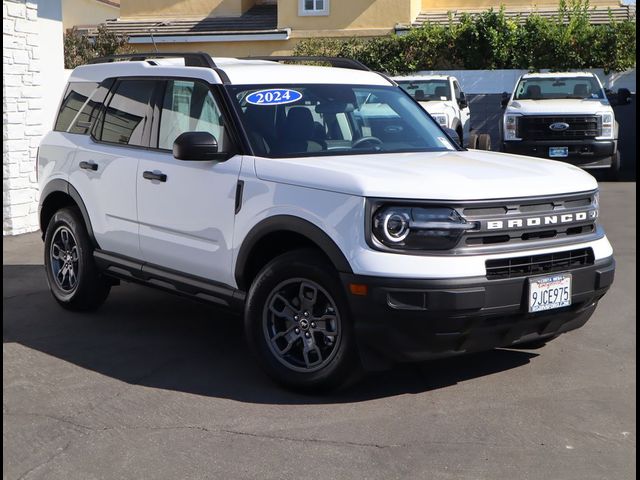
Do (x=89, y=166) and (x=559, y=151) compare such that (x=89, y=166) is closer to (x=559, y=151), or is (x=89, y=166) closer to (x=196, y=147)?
(x=196, y=147)

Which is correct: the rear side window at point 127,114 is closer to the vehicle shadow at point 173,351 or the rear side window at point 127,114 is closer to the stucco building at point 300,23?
the vehicle shadow at point 173,351

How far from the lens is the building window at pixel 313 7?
93.2 feet

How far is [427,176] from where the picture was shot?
5.31 metres

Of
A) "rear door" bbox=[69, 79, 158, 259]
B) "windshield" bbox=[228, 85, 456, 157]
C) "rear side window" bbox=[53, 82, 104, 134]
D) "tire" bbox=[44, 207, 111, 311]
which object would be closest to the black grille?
"windshield" bbox=[228, 85, 456, 157]

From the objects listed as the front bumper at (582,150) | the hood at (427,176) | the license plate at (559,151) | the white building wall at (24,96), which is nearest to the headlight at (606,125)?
the front bumper at (582,150)

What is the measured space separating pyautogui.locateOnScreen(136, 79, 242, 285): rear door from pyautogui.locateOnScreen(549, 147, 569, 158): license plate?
38.4 ft

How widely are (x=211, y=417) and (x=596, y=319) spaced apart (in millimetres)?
3484

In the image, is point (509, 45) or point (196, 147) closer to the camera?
point (196, 147)

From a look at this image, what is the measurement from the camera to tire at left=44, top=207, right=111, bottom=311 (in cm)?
729

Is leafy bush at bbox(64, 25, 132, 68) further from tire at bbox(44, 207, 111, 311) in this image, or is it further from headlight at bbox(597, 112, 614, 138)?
tire at bbox(44, 207, 111, 311)

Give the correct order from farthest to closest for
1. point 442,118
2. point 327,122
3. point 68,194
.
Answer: point 442,118, point 68,194, point 327,122

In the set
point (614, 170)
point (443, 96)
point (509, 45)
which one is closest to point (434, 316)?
point (614, 170)

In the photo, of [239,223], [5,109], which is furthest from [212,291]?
[5,109]

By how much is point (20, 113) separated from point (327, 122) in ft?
20.8
